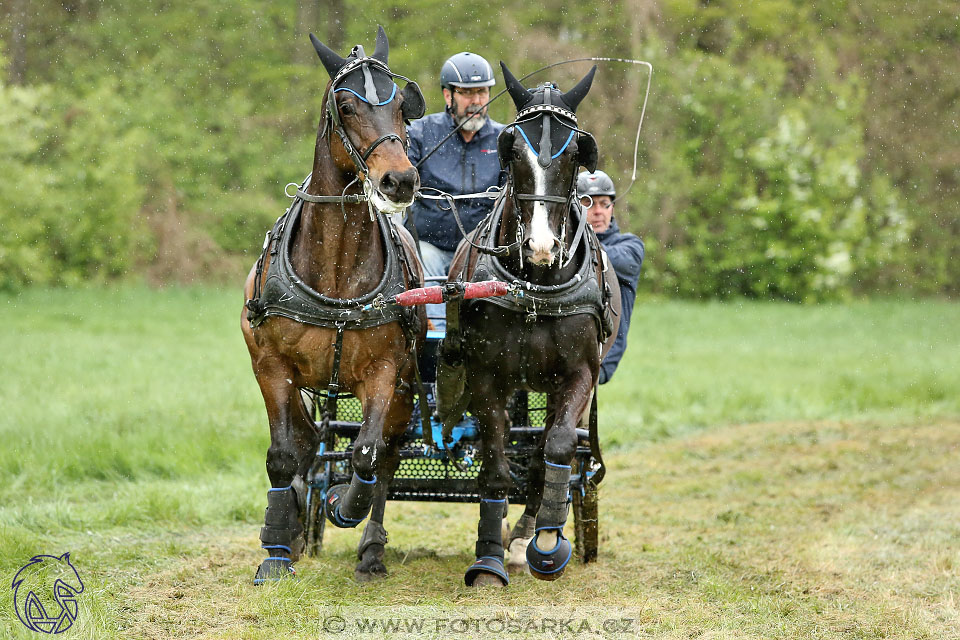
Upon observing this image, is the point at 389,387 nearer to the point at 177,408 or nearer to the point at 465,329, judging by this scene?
the point at 465,329

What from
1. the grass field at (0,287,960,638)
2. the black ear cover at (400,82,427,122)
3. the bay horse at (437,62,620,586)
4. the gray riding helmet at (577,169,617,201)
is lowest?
the grass field at (0,287,960,638)

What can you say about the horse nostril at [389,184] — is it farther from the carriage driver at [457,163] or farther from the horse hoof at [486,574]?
the horse hoof at [486,574]

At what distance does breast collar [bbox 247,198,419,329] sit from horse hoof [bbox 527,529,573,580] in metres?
1.17

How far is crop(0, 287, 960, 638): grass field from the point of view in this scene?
473 centimetres

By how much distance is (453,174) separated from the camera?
620cm

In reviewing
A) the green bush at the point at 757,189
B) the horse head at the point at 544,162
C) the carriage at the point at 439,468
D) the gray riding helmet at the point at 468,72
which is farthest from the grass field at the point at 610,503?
the green bush at the point at 757,189

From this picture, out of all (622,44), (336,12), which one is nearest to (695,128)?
(622,44)

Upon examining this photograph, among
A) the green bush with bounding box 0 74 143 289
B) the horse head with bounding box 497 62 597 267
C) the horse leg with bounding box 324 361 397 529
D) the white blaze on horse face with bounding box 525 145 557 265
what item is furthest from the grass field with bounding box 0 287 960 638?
the green bush with bounding box 0 74 143 289

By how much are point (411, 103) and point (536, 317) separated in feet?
3.57

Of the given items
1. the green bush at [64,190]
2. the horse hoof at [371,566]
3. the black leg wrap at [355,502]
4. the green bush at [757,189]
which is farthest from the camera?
the green bush at [757,189]

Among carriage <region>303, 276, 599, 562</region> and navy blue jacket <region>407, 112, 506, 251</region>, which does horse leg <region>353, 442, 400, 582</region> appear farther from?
navy blue jacket <region>407, 112, 506, 251</region>

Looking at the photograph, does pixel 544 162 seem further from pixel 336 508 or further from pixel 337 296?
pixel 336 508

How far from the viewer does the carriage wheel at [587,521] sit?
5.88 meters

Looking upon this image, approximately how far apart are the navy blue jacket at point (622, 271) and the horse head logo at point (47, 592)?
2.94 metres
